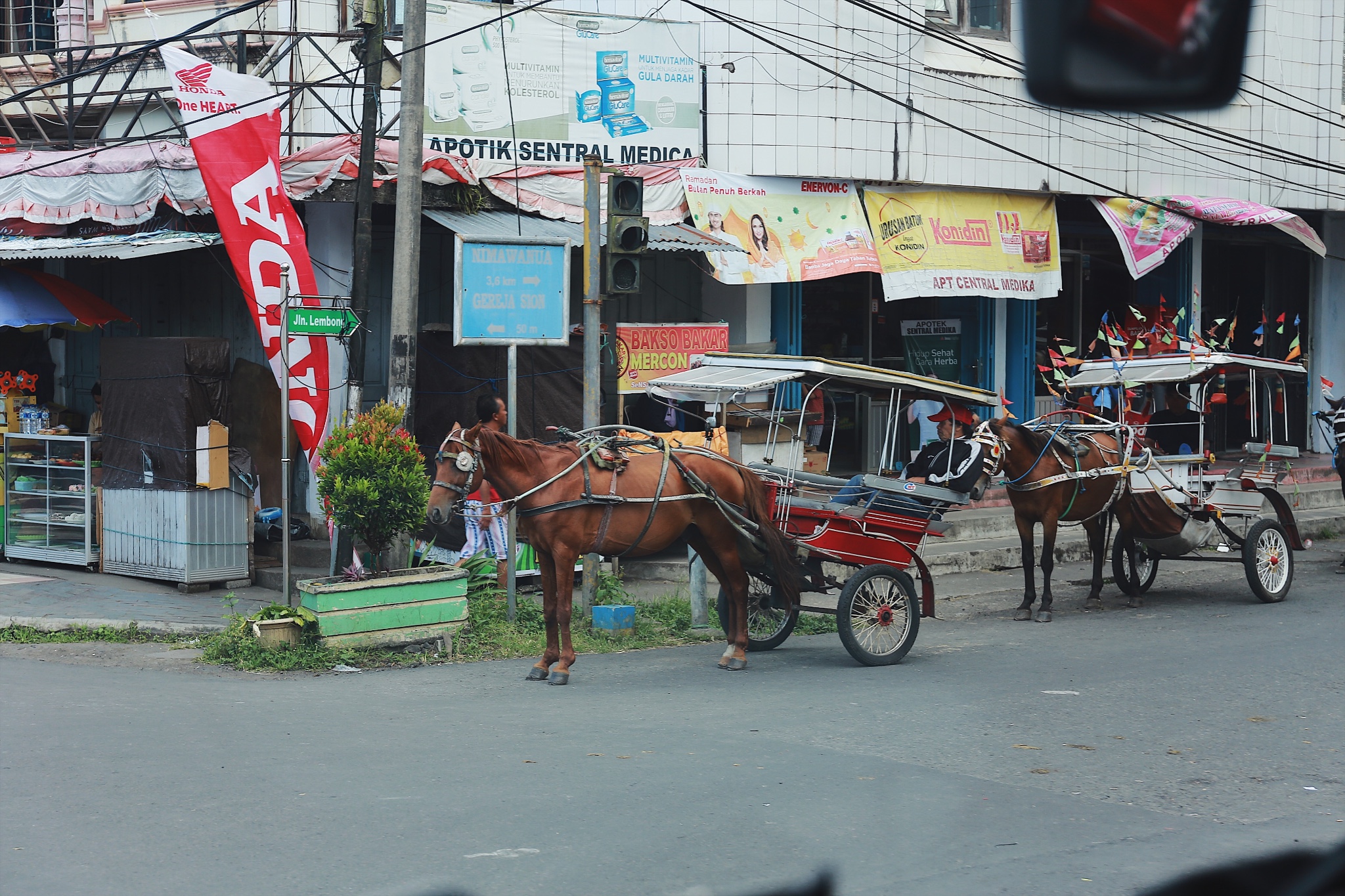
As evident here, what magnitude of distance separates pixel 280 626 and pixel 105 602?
3162 mm

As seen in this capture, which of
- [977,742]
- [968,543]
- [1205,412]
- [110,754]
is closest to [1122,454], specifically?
[1205,412]

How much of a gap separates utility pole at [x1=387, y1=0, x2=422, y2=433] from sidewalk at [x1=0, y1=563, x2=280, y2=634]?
2318 mm

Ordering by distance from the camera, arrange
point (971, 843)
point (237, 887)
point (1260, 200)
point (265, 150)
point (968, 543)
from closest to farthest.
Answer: point (237, 887) < point (971, 843) < point (265, 150) < point (968, 543) < point (1260, 200)

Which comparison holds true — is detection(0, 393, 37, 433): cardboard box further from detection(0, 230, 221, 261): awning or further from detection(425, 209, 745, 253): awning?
detection(425, 209, 745, 253): awning

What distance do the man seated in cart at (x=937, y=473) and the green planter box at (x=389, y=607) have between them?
3.17 metres

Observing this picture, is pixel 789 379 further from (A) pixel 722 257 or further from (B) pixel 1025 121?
(B) pixel 1025 121

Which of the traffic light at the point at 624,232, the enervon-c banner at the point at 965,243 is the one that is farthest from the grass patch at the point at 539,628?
the enervon-c banner at the point at 965,243

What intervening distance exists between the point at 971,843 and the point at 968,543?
1021cm

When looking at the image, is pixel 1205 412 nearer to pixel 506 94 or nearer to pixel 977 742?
pixel 977 742

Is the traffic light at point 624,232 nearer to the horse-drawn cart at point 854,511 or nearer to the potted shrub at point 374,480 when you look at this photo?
the horse-drawn cart at point 854,511

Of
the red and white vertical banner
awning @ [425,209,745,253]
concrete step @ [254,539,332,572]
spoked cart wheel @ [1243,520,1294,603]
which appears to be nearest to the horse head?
the red and white vertical banner

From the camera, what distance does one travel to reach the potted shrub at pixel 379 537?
394 inches

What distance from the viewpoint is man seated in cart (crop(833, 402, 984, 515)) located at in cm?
1006

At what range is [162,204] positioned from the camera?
1386cm
